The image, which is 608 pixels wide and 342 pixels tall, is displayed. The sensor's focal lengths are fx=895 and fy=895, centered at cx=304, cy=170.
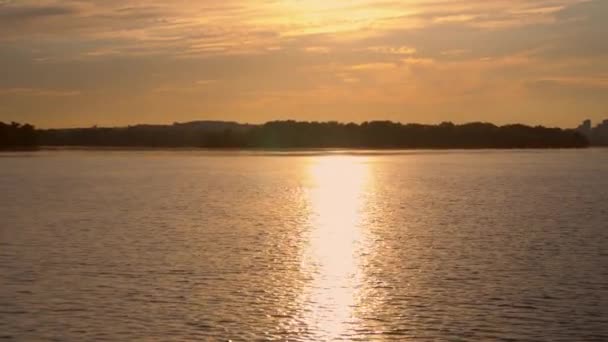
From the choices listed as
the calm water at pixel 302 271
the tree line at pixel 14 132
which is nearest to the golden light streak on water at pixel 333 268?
the calm water at pixel 302 271

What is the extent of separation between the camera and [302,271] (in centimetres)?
3016

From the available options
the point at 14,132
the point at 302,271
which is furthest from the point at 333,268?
the point at 14,132

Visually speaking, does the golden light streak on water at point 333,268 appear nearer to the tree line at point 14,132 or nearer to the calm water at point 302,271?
the calm water at point 302,271

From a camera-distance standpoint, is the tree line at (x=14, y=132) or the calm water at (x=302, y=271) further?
the tree line at (x=14, y=132)

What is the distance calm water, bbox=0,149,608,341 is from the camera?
848 inches

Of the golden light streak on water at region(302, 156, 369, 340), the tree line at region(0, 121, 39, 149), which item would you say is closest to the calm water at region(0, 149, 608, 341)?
the golden light streak on water at region(302, 156, 369, 340)

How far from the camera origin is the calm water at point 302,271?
21531mm

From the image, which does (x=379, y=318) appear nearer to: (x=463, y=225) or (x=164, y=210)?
(x=463, y=225)

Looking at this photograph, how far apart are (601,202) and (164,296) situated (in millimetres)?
42524

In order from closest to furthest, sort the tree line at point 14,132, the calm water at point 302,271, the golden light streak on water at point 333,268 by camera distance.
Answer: the calm water at point 302,271
the golden light streak on water at point 333,268
the tree line at point 14,132

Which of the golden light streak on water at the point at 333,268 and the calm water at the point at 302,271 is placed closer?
the calm water at the point at 302,271

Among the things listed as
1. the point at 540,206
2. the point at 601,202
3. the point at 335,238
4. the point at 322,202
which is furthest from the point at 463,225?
the point at 322,202

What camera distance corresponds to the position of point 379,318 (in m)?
22.5

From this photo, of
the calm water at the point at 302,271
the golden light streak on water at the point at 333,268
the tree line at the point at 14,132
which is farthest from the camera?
the tree line at the point at 14,132
